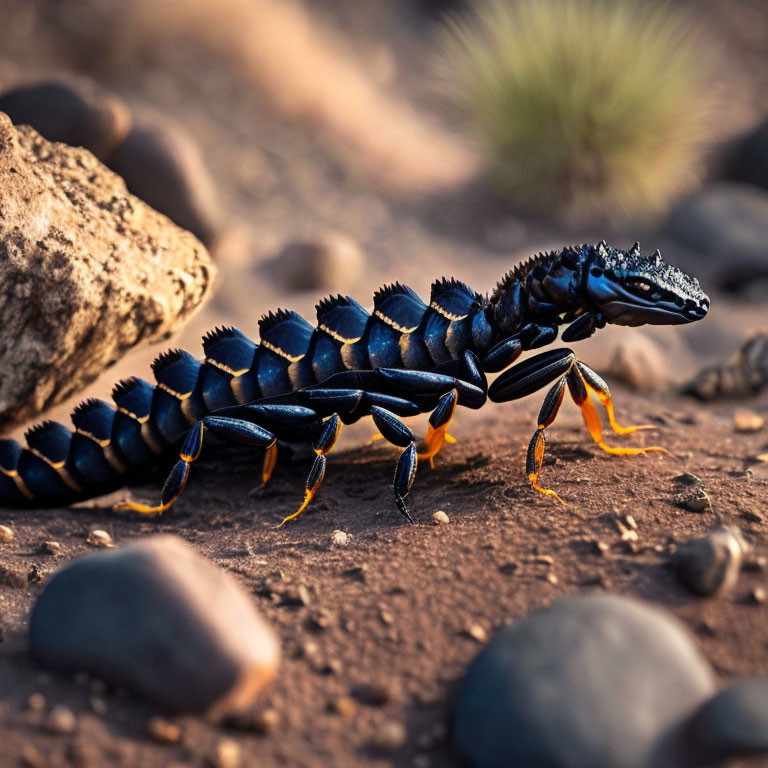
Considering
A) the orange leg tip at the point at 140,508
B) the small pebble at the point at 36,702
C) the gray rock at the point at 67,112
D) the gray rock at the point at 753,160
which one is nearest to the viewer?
the small pebble at the point at 36,702

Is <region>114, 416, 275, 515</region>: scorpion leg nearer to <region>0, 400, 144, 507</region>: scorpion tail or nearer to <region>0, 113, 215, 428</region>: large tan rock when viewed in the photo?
<region>0, 400, 144, 507</region>: scorpion tail

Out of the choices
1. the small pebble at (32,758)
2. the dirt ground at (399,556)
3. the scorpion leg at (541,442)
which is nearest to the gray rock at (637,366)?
the dirt ground at (399,556)

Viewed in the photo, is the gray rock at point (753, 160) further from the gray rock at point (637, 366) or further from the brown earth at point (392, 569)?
A: the brown earth at point (392, 569)

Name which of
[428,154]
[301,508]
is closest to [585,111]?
[428,154]

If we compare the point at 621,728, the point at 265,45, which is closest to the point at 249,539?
the point at 621,728

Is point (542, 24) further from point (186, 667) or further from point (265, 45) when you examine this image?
point (186, 667)

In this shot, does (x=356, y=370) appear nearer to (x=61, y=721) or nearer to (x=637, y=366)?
(x=61, y=721)

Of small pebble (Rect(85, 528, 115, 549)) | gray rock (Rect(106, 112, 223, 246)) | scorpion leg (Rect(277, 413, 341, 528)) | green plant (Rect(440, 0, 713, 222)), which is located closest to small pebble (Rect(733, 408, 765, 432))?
scorpion leg (Rect(277, 413, 341, 528))
